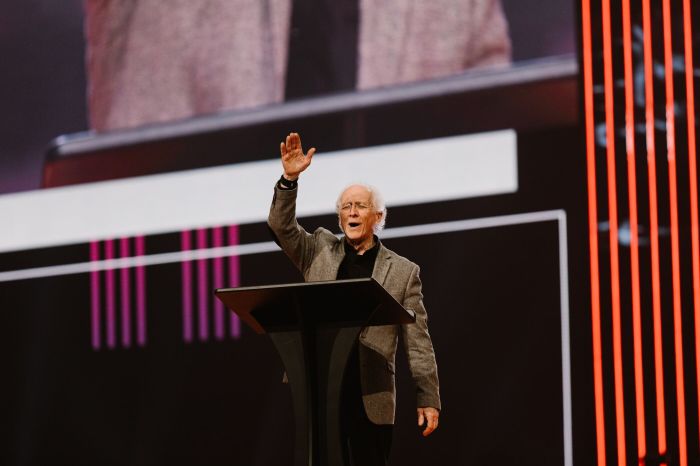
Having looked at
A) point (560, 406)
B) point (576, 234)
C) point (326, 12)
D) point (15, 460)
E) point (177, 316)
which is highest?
point (326, 12)

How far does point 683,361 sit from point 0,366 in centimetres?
273

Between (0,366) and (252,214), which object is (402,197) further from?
(0,366)

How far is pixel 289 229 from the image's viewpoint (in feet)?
7.50

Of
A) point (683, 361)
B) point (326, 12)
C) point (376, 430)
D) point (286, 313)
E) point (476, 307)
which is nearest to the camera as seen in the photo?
point (286, 313)

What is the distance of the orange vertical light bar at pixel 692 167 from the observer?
3166 mm

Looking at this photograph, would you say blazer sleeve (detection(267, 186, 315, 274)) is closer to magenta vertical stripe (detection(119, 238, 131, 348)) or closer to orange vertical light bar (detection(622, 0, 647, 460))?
orange vertical light bar (detection(622, 0, 647, 460))

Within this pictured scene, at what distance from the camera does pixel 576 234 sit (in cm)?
331

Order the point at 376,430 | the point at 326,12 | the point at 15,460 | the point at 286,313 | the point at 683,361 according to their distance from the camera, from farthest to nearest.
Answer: the point at 15,460, the point at 326,12, the point at 683,361, the point at 376,430, the point at 286,313

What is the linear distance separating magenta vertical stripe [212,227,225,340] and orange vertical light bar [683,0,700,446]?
174cm

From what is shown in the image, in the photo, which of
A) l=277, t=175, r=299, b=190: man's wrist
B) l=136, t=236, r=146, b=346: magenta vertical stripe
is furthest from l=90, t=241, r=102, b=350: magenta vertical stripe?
l=277, t=175, r=299, b=190: man's wrist

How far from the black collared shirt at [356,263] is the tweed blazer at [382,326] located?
13 mm

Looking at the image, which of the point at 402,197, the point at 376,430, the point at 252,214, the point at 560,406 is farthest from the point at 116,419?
the point at 376,430

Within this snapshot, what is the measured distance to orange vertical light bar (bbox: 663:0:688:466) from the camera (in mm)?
3145

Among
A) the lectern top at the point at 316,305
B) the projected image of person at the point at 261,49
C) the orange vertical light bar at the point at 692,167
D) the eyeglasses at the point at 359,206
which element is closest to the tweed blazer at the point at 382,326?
the eyeglasses at the point at 359,206
